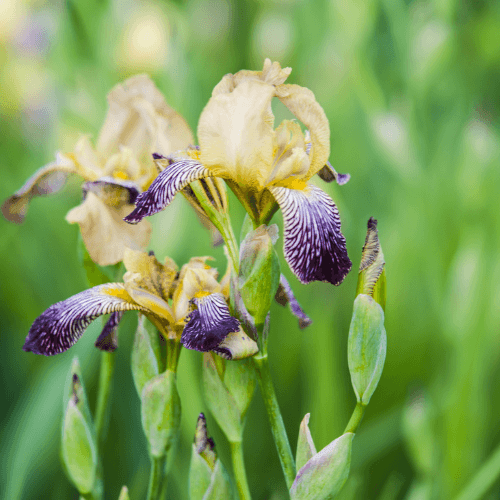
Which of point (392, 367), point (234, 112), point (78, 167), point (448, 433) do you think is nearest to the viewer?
point (234, 112)

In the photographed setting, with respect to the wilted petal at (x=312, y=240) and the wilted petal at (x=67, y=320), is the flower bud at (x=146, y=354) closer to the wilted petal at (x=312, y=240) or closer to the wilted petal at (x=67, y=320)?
the wilted petal at (x=67, y=320)

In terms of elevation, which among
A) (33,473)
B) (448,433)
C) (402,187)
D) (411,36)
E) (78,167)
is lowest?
(448,433)

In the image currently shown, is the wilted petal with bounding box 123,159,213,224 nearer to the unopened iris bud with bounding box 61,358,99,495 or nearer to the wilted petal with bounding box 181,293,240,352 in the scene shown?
the wilted petal with bounding box 181,293,240,352

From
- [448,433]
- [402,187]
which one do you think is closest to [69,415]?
[448,433]

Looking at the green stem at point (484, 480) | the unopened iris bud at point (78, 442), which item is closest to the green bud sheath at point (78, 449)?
the unopened iris bud at point (78, 442)

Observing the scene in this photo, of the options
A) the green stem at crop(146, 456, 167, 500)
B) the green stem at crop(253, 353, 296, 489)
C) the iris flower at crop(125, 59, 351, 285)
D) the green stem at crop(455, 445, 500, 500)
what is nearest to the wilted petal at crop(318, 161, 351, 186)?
the iris flower at crop(125, 59, 351, 285)

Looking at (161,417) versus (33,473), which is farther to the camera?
(33,473)

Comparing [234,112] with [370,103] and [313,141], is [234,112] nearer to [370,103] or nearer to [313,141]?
[313,141]
